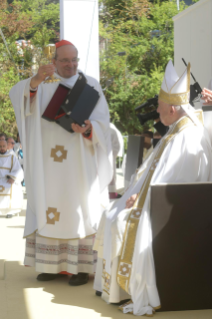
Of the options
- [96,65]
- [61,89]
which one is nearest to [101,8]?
[96,65]

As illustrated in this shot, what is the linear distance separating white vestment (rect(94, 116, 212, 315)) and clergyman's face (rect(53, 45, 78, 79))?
49.7 inches

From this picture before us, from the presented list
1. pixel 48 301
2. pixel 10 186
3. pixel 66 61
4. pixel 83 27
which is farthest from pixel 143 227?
pixel 10 186

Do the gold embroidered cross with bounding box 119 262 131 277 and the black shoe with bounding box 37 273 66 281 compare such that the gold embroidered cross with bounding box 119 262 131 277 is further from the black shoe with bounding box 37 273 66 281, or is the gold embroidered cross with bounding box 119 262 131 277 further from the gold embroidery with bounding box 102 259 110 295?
the black shoe with bounding box 37 273 66 281

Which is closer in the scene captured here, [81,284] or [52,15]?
[81,284]

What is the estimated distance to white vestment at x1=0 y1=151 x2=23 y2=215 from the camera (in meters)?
9.64

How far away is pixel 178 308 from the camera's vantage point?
369cm

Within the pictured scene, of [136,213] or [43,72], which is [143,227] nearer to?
[136,213]

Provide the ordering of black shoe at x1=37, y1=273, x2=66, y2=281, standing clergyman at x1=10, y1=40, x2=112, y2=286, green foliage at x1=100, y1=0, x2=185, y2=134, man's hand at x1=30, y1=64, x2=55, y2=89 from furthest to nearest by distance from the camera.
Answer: green foliage at x1=100, y1=0, x2=185, y2=134 < black shoe at x1=37, y1=273, x2=66, y2=281 < standing clergyman at x1=10, y1=40, x2=112, y2=286 < man's hand at x1=30, y1=64, x2=55, y2=89

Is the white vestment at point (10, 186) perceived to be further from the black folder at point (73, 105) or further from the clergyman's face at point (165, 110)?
the clergyman's face at point (165, 110)

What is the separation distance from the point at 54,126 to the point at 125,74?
18654 mm

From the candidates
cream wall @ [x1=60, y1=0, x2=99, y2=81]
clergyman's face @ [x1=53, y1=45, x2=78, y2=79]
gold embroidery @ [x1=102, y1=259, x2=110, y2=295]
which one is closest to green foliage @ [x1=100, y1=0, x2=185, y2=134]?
cream wall @ [x1=60, y1=0, x2=99, y2=81]

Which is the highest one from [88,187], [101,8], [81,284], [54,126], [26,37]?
[101,8]

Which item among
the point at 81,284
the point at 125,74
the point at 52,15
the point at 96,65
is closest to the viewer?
the point at 81,284

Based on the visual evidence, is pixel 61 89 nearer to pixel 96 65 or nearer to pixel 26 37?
pixel 96 65
